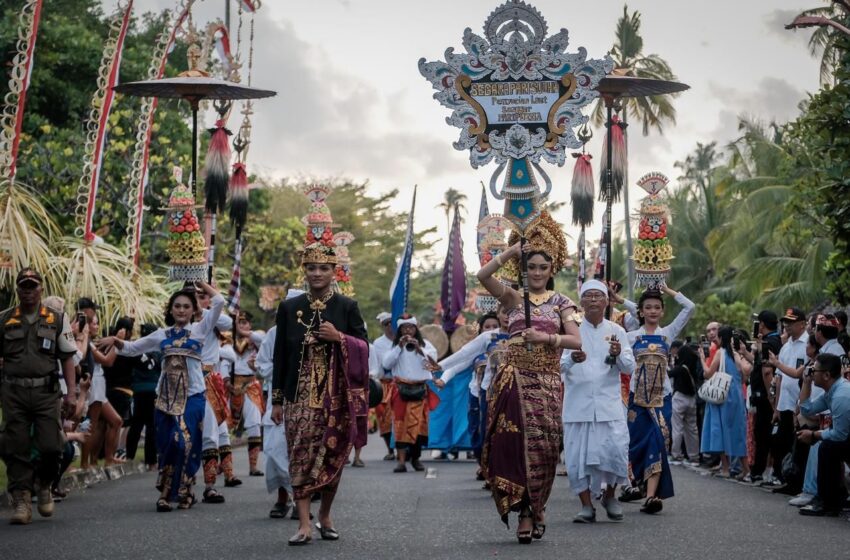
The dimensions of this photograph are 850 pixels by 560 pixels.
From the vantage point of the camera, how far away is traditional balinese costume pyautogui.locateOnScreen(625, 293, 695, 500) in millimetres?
12703

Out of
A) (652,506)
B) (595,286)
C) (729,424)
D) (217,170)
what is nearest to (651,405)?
(652,506)

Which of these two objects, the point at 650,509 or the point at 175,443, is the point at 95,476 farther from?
the point at 650,509

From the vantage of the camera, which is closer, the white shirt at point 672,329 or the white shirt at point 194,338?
the white shirt at point 194,338

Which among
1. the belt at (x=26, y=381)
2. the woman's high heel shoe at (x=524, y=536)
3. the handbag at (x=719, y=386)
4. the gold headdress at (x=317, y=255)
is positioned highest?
the gold headdress at (x=317, y=255)

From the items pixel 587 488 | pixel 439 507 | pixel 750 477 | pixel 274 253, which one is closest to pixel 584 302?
pixel 587 488

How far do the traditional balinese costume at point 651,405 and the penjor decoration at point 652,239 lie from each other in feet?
1.68

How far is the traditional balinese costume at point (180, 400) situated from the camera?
12.8m

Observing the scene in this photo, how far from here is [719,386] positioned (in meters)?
17.7

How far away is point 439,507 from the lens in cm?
1315

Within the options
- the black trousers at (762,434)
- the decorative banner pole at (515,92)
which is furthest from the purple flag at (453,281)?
the decorative banner pole at (515,92)

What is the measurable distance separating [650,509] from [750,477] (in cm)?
508

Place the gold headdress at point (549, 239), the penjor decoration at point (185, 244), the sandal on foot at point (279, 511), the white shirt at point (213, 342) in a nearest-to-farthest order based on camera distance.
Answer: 1. the gold headdress at point (549, 239)
2. the sandal on foot at point (279, 511)
3. the white shirt at point (213, 342)
4. the penjor decoration at point (185, 244)

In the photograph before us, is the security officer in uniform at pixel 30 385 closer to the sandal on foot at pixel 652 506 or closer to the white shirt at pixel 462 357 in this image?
the white shirt at pixel 462 357

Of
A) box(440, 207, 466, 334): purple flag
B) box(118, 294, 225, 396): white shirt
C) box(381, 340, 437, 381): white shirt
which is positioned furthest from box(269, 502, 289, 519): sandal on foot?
box(440, 207, 466, 334): purple flag
